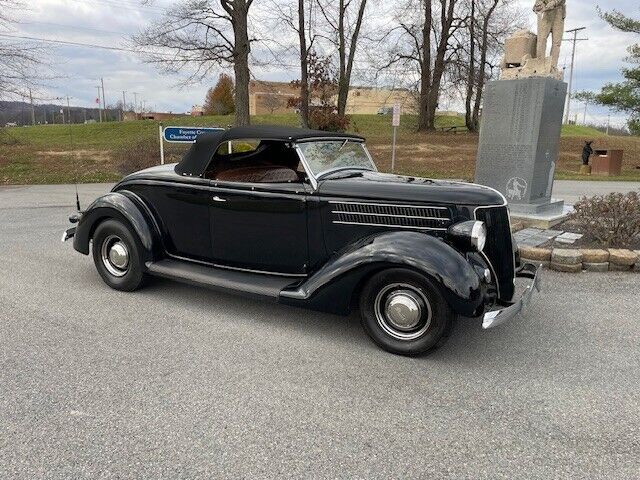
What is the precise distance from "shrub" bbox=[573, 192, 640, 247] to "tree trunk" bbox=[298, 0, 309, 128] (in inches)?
679

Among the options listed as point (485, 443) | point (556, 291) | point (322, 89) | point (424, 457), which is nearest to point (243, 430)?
point (424, 457)

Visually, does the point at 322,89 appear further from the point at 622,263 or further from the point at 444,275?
the point at 444,275

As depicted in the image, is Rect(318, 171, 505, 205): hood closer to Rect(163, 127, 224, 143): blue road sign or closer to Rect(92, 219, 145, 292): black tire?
Rect(92, 219, 145, 292): black tire

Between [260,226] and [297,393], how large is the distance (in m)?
1.67

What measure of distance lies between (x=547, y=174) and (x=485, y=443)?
6534mm

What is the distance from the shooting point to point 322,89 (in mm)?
21609

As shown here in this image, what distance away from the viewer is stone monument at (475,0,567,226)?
727 cm

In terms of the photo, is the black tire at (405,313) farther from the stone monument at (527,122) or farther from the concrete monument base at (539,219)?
the stone monument at (527,122)

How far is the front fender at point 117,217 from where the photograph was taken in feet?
14.9

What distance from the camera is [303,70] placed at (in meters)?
22.3

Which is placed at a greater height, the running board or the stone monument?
the stone monument

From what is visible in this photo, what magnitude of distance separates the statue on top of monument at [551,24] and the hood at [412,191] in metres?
5.26

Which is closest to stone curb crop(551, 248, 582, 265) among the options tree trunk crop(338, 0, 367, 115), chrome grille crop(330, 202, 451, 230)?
chrome grille crop(330, 202, 451, 230)

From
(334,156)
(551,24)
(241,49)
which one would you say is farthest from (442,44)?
(334,156)
